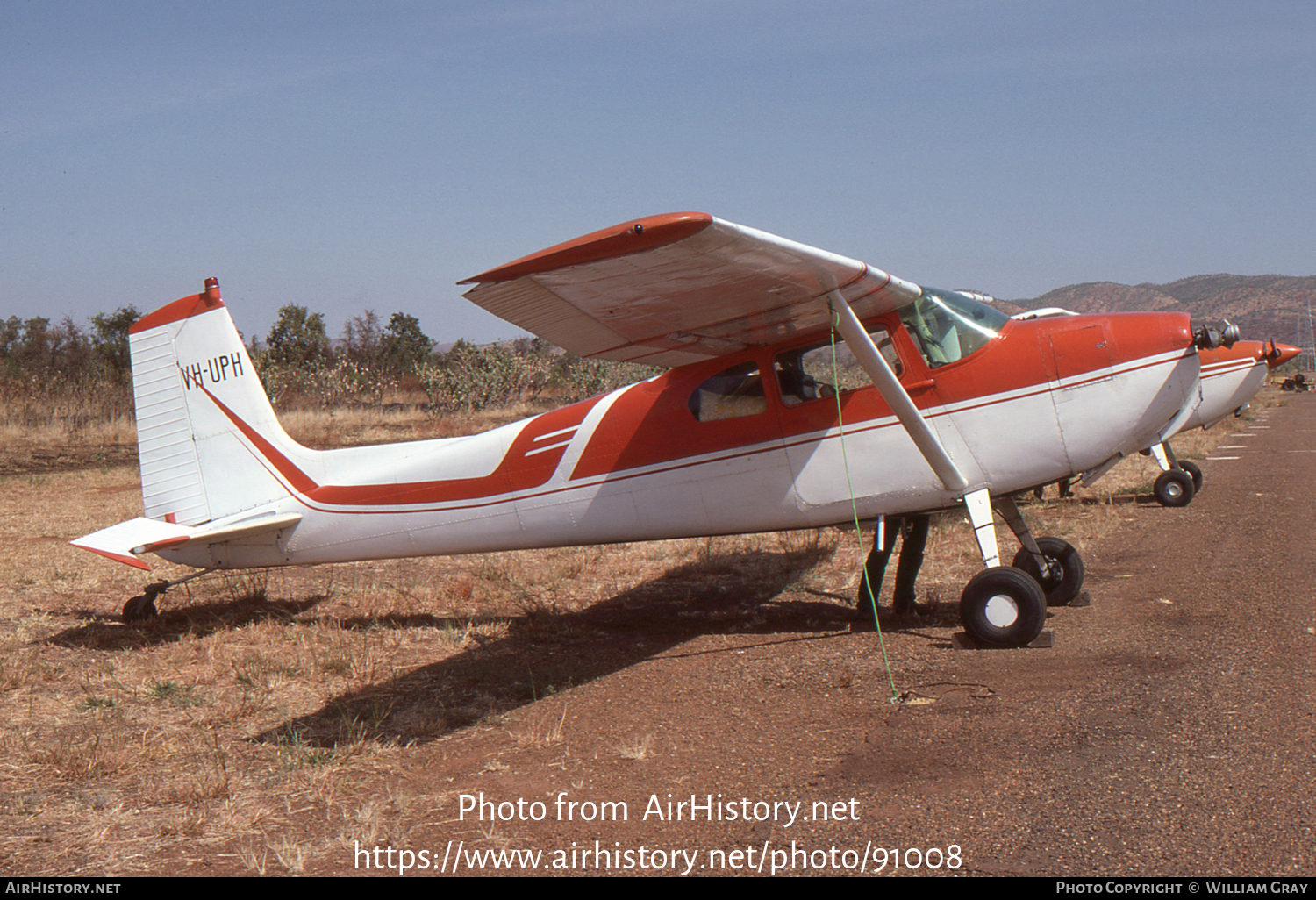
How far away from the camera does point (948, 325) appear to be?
21.0ft

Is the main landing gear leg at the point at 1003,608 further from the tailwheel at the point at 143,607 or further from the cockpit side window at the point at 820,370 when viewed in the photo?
the tailwheel at the point at 143,607

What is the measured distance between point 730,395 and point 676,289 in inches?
61.1

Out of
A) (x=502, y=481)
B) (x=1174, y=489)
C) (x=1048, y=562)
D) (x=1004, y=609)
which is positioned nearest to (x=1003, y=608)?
(x=1004, y=609)

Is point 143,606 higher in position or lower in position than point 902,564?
higher

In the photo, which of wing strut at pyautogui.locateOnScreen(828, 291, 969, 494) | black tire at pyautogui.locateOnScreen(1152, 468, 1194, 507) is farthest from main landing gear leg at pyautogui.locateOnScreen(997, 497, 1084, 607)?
black tire at pyautogui.locateOnScreen(1152, 468, 1194, 507)

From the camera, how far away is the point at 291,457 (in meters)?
7.70

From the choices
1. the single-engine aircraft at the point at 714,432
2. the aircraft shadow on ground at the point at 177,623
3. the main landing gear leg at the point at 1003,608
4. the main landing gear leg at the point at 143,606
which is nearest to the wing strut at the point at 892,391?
the single-engine aircraft at the point at 714,432

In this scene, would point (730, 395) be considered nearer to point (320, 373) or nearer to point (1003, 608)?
point (1003, 608)

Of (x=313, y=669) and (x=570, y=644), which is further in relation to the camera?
(x=570, y=644)

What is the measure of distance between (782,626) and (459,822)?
3841 mm

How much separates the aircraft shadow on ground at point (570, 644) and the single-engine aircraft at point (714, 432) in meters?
0.81

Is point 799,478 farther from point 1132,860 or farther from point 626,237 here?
point 1132,860

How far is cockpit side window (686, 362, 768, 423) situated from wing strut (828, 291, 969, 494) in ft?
2.81

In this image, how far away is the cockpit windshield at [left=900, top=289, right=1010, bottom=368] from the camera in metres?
6.32
